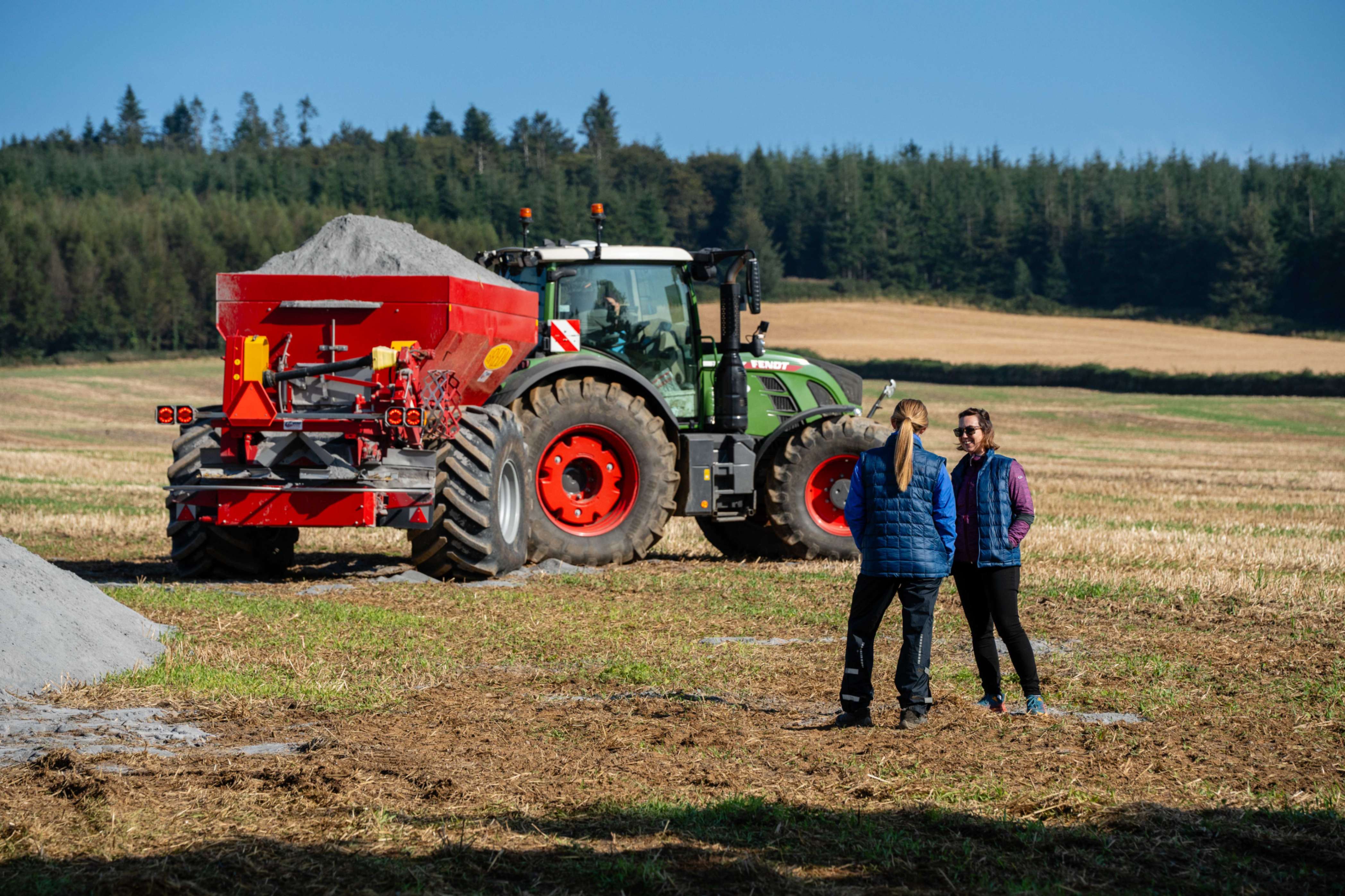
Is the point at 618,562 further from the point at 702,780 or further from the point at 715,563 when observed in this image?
the point at 702,780

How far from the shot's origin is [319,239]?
1158 centimetres

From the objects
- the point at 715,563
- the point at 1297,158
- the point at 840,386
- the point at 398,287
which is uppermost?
the point at 1297,158

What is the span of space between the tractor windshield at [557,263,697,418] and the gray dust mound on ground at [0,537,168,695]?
5.59m

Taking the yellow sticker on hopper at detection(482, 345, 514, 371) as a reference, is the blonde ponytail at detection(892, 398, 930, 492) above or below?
below

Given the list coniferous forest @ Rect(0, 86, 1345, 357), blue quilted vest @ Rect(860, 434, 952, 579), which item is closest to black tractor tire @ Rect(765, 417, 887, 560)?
blue quilted vest @ Rect(860, 434, 952, 579)

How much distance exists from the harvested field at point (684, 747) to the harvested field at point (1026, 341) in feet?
148

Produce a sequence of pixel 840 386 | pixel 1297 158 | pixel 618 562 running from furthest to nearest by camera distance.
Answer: pixel 1297 158 → pixel 840 386 → pixel 618 562

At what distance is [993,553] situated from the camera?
709cm

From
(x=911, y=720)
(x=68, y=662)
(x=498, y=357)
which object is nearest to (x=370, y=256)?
(x=498, y=357)

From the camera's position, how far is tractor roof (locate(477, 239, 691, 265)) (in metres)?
12.8

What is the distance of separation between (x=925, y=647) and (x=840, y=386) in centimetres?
741

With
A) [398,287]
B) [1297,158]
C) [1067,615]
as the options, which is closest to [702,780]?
[1067,615]

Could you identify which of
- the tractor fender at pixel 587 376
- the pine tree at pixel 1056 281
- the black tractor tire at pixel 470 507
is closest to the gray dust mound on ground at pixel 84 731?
the black tractor tire at pixel 470 507

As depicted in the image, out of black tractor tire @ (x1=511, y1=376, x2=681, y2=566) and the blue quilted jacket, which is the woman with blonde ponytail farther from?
black tractor tire @ (x1=511, y1=376, x2=681, y2=566)
